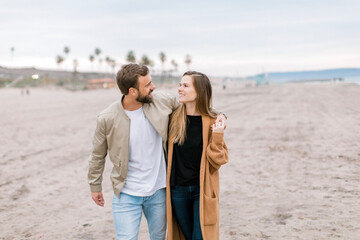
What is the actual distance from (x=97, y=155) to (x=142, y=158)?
0.38 meters

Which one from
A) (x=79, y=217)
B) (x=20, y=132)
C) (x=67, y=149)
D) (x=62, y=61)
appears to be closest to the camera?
(x=79, y=217)

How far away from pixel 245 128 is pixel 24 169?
8463 millimetres

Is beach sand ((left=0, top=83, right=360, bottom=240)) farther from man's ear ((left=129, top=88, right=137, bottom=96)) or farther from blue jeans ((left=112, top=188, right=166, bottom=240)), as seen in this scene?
man's ear ((left=129, top=88, right=137, bottom=96))

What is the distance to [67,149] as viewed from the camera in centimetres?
1139

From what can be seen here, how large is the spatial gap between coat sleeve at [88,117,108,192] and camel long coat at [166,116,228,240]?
54 cm

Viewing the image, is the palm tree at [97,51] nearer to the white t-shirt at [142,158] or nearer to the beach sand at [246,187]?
the beach sand at [246,187]

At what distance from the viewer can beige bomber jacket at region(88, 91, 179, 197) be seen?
294 centimetres

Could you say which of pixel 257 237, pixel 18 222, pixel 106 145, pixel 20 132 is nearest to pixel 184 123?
pixel 106 145

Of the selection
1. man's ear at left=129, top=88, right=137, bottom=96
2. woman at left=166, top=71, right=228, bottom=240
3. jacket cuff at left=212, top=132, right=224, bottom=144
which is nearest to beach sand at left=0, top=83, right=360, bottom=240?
woman at left=166, top=71, right=228, bottom=240

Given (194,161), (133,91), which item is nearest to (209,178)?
(194,161)

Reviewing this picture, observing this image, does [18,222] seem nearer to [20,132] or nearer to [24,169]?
[24,169]

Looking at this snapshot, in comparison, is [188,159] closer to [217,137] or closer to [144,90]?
[217,137]

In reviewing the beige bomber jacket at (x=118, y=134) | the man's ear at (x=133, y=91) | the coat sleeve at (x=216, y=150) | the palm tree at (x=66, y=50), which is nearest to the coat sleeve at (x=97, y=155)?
the beige bomber jacket at (x=118, y=134)

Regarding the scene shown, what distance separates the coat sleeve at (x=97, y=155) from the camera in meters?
3.00
